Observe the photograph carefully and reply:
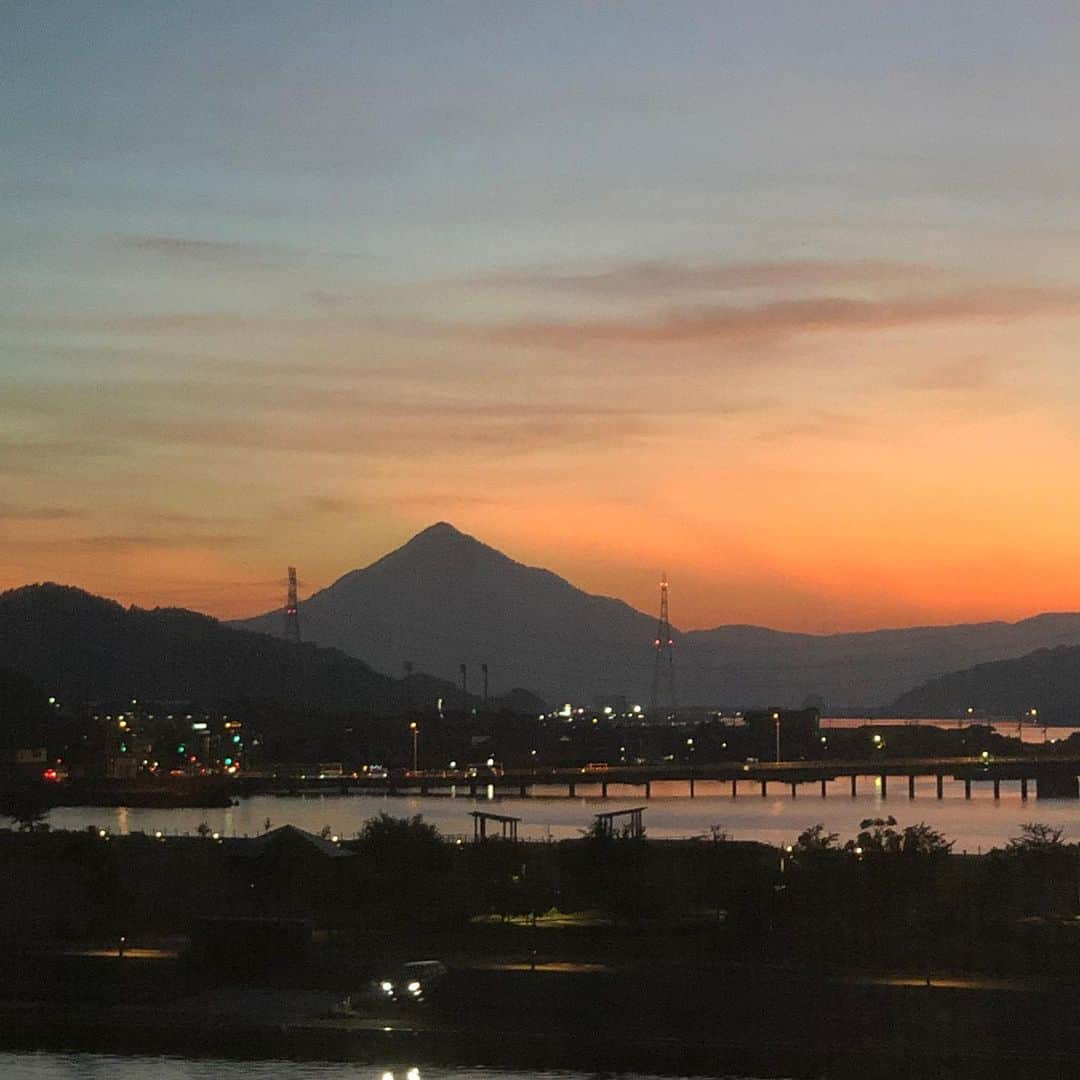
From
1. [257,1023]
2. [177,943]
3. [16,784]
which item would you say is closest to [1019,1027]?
[257,1023]

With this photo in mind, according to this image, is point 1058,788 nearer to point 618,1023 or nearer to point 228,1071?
point 618,1023

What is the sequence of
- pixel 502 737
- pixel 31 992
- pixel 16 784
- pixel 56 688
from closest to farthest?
pixel 31 992 → pixel 16 784 → pixel 502 737 → pixel 56 688

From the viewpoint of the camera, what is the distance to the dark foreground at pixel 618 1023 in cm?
1230

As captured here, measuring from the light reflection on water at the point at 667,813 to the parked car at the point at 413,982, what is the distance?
68.5ft

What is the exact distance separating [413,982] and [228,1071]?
181 centimetres

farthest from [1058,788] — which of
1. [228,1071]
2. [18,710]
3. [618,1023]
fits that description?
[228,1071]

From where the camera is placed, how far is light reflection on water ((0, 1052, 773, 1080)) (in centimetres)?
1183

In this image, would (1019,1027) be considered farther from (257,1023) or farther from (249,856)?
(249,856)

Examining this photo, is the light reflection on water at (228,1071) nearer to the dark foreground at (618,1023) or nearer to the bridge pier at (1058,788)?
the dark foreground at (618,1023)

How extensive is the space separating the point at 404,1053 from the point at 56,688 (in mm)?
104480

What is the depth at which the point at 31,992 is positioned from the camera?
14414 mm

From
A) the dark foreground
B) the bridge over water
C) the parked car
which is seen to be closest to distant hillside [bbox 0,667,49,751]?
the bridge over water

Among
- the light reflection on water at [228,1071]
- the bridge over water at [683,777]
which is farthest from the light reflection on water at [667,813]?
the light reflection on water at [228,1071]

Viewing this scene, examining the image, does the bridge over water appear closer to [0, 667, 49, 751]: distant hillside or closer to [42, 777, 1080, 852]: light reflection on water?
[42, 777, 1080, 852]: light reflection on water
